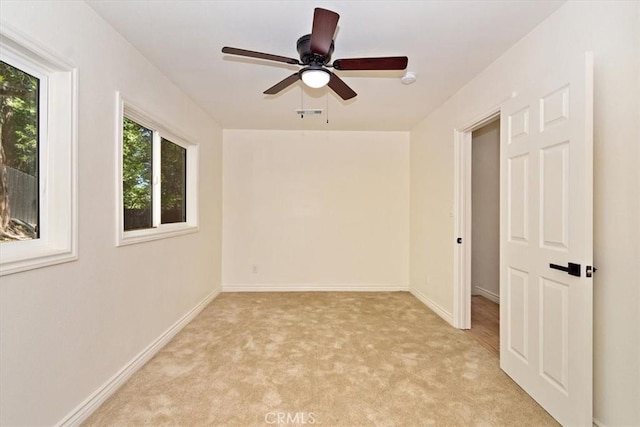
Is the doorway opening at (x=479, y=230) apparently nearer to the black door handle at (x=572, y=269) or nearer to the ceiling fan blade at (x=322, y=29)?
the black door handle at (x=572, y=269)

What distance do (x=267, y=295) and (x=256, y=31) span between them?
3.34 m

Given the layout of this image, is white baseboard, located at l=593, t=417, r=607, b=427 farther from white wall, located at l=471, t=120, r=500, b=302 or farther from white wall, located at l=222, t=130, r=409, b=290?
white wall, located at l=222, t=130, r=409, b=290

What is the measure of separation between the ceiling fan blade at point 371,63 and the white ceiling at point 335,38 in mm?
307

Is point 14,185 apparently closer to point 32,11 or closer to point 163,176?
point 32,11

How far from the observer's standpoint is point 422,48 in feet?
7.35

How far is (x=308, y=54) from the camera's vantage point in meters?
1.85

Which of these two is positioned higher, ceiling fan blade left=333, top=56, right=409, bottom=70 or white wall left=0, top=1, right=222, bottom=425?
ceiling fan blade left=333, top=56, right=409, bottom=70

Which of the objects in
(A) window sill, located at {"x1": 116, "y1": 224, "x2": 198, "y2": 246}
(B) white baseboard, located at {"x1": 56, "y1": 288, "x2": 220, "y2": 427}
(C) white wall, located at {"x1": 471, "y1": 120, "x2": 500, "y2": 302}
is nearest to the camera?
(B) white baseboard, located at {"x1": 56, "y1": 288, "x2": 220, "y2": 427}

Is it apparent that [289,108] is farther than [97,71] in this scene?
Yes

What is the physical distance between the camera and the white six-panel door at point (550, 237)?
155cm

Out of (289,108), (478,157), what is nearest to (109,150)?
(289,108)

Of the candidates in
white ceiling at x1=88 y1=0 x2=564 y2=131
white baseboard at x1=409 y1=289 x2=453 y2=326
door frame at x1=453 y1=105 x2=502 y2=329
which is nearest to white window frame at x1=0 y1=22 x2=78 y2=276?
white ceiling at x1=88 y1=0 x2=564 y2=131

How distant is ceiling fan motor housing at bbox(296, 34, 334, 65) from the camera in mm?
1836

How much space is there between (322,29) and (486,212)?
3726 millimetres
